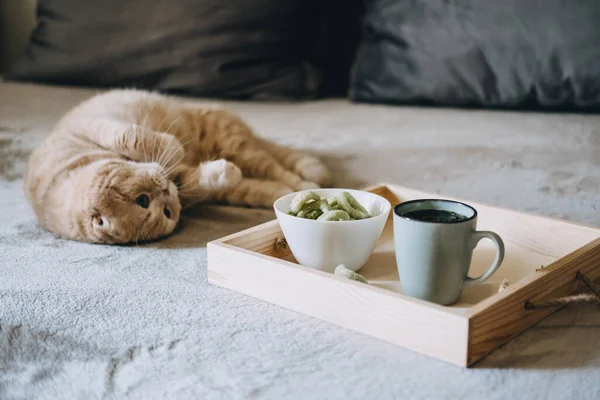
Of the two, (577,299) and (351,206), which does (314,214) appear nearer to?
(351,206)

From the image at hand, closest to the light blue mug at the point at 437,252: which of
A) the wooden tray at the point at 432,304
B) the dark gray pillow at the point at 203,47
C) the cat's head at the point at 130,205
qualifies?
the wooden tray at the point at 432,304

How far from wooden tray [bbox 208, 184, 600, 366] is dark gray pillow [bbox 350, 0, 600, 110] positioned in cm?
112

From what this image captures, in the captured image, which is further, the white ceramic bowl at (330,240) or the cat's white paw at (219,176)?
the cat's white paw at (219,176)

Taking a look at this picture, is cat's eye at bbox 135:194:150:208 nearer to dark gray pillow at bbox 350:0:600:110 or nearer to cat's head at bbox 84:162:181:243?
cat's head at bbox 84:162:181:243

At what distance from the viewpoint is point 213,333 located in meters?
0.93

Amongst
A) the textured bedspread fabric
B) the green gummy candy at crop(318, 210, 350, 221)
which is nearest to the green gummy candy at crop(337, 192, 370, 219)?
the green gummy candy at crop(318, 210, 350, 221)

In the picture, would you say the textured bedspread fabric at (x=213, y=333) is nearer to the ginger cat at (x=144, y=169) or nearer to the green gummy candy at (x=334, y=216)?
the ginger cat at (x=144, y=169)

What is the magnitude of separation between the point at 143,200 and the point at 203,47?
3.94 ft

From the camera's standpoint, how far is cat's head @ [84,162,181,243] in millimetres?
1345

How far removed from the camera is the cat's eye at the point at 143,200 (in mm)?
1424

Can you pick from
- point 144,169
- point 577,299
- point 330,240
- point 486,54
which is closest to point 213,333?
point 330,240

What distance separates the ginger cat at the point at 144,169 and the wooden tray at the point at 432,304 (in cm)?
37

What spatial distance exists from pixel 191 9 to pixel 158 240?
4.51ft

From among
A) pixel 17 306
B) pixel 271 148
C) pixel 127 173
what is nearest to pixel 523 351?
pixel 17 306
